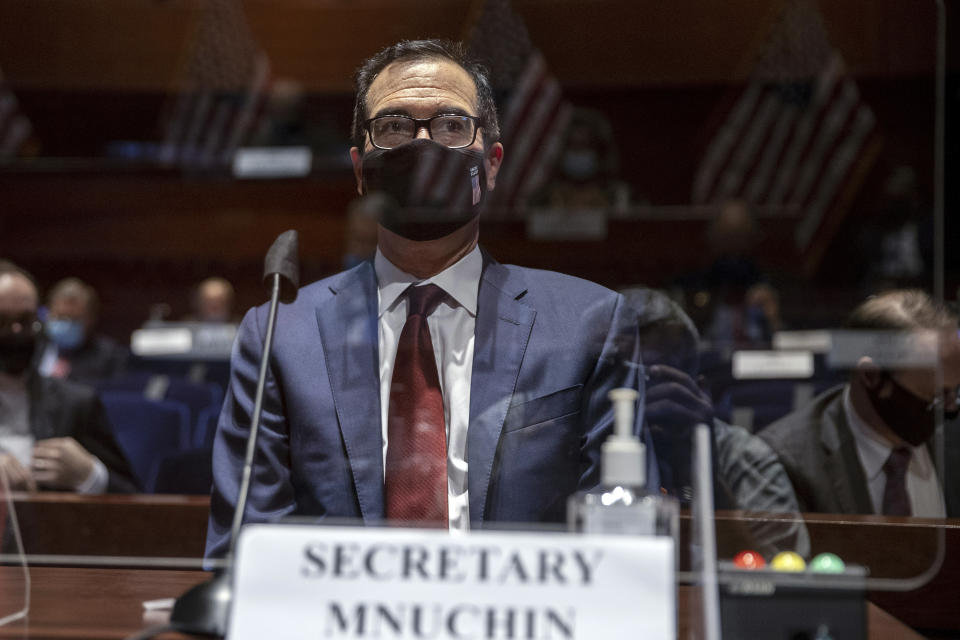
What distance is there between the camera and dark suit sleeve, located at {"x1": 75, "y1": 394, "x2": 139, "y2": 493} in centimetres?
184

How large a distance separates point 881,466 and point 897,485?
0.12 feet

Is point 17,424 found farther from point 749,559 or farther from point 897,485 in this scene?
point 897,485

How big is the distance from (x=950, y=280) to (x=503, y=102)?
3.23ft

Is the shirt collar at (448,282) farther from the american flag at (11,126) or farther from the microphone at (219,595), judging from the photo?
the american flag at (11,126)

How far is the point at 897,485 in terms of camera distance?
1377 mm

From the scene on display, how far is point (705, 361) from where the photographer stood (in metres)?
1.36

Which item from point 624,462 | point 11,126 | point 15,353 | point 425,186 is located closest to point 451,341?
point 425,186

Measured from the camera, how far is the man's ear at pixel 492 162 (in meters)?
1.20

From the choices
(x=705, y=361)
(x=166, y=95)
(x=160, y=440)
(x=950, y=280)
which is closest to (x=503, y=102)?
(x=705, y=361)

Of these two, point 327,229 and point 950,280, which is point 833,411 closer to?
point 950,280

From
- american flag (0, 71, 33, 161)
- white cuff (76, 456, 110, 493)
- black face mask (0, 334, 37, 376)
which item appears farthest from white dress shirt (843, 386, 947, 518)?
american flag (0, 71, 33, 161)

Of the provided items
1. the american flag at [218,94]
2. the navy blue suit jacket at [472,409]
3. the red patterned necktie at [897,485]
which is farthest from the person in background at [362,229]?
the red patterned necktie at [897,485]

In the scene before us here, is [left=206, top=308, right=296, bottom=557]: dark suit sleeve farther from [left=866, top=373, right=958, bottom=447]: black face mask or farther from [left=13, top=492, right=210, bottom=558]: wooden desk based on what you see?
[left=866, top=373, right=958, bottom=447]: black face mask

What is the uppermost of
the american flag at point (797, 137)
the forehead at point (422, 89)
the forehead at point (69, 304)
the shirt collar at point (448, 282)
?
the american flag at point (797, 137)
